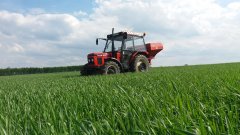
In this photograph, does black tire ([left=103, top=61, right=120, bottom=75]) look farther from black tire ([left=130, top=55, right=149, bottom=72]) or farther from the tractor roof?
the tractor roof

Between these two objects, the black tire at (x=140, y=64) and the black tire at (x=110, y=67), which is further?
the black tire at (x=140, y=64)

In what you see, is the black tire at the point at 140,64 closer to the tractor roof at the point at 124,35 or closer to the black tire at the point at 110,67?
the tractor roof at the point at 124,35

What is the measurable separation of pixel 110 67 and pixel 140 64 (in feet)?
6.51

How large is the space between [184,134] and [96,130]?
0.41m

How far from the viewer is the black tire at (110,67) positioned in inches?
495

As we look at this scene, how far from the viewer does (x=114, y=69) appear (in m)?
13.0

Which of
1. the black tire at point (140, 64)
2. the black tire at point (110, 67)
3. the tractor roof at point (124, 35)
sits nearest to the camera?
the black tire at point (110, 67)

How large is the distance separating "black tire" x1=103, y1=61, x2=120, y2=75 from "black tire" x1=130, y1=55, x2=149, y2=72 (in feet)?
3.34

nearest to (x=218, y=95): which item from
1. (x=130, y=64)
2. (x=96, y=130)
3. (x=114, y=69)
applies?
(x=96, y=130)

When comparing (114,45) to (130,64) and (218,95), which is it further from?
(218,95)

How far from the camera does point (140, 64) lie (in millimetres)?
14391

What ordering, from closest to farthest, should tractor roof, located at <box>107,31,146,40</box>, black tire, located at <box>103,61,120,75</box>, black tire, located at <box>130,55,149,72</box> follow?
black tire, located at <box>103,61,120,75</box> → tractor roof, located at <box>107,31,146,40</box> → black tire, located at <box>130,55,149,72</box>

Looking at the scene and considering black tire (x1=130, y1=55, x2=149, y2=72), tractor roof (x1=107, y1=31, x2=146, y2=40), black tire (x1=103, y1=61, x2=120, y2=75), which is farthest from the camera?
black tire (x1=130, y1=55, x2=149, y2=72)

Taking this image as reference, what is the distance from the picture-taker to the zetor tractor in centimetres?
1282
